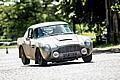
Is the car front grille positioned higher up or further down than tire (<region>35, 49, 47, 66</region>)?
higher up

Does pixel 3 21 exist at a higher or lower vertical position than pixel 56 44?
lower

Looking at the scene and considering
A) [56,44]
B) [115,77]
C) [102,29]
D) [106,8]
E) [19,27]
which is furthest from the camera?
[19,27]

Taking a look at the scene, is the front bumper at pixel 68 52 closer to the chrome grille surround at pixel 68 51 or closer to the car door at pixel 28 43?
the chrome grille surround at pixel 68 51

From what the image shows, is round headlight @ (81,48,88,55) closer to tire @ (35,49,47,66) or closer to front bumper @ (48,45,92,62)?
front bumper @ (48,45,92,62)

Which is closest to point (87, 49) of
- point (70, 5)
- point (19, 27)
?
point (70, 5)

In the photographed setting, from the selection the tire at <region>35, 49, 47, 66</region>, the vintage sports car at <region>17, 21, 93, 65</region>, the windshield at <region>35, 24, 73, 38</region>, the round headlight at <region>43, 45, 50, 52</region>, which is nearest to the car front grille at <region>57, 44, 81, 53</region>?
the vintage sports car at <region>17, 21, 93, 65</region>

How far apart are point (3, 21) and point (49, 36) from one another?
159ft

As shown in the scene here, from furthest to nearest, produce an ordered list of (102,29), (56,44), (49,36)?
(102,29)
(49,36)
(56,44)

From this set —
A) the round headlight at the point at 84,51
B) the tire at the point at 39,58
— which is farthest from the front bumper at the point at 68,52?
the tire at the point at 39,58

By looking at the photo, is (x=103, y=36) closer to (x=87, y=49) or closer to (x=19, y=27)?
(x=87, y=49)

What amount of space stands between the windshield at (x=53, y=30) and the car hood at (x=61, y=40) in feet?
2.57

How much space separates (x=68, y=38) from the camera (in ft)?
53.9

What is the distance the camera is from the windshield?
1759 cm

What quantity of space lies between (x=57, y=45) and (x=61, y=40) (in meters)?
0.36
